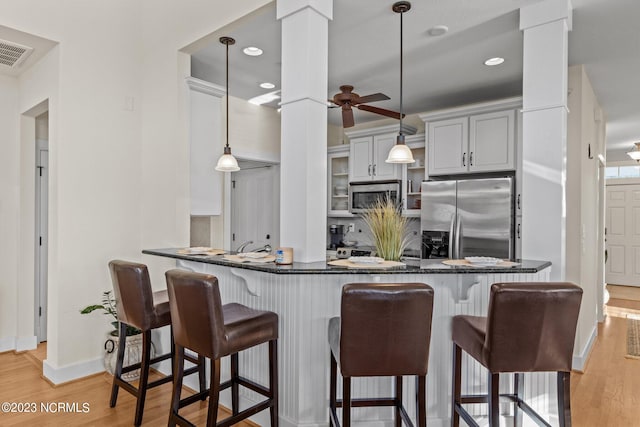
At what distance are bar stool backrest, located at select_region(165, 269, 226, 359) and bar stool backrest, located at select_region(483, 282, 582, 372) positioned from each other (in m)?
1.22

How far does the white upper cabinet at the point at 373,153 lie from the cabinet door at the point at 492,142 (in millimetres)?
966

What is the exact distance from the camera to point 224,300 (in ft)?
8.98

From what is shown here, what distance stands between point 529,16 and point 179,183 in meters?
2.82

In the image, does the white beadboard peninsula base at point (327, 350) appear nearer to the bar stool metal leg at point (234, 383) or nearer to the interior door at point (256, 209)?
the bar stool metal leg at point (234, 383)

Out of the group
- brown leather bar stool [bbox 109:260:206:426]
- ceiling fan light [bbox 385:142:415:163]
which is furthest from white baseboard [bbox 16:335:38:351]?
ceiling fan light [bbox 385:142:415:163]

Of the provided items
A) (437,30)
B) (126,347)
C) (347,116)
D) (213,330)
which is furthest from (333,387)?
(437,30)

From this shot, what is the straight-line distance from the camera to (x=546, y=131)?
251 cm

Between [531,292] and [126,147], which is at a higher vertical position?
[126,147]

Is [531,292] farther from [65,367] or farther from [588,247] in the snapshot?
[65,367]

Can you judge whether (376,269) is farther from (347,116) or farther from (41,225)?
(41,225)

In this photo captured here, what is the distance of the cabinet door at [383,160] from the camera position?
5.19 m

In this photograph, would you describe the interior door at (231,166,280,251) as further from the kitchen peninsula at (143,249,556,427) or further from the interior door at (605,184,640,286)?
the interior door at (605,184,640,286)

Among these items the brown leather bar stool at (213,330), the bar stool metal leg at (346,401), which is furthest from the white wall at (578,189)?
the brown leather bar stool at (213,330)

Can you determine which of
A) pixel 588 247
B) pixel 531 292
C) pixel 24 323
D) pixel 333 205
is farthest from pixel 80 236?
pixel 588 247
